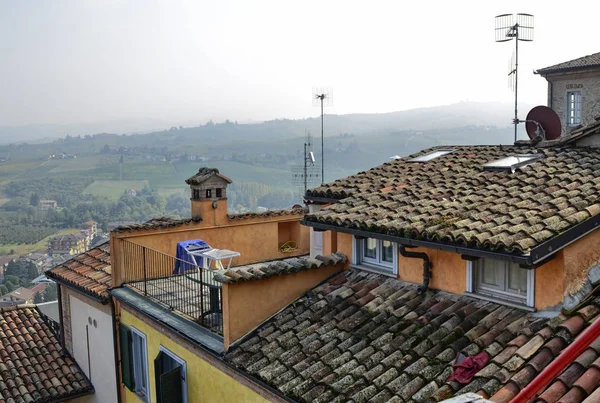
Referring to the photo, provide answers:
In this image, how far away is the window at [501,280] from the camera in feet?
21.8

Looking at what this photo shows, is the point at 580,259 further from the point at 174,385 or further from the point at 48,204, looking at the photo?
the point at 48,204

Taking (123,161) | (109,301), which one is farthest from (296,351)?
(123,161)

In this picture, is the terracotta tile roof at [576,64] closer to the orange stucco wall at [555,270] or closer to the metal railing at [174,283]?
the metal railing at [174,283]

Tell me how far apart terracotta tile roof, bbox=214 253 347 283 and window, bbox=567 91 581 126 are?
26604 mm

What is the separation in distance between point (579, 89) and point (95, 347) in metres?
27.6

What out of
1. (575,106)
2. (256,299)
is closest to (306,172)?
(256,299)

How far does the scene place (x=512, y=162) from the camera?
9492 mm

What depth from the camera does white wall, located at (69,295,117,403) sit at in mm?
13430

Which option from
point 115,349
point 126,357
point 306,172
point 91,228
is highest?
point 306,172

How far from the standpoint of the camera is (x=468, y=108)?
174375 millimetres

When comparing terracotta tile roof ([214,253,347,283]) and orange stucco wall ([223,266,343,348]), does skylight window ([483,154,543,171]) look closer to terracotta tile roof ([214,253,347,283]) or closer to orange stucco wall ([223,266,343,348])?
terracotta tile roof ([214,253,347,283])

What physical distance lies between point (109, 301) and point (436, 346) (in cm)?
845

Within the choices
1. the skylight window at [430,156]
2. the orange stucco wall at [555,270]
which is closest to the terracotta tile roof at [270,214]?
the skylight window at [430,156]

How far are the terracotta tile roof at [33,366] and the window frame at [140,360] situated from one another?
3.21 metres
